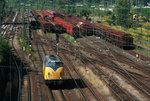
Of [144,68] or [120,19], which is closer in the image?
[144,68]

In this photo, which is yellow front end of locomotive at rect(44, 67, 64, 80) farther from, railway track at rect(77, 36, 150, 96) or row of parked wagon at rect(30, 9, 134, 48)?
row of parked wagon at rect(30, 9, 134, 48)

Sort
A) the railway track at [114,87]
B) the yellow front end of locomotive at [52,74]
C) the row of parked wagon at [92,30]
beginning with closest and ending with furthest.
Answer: the railway track at [114,87] < the yellow front end of locomotive at [52,74] < the row of parked wagon at [92,30]

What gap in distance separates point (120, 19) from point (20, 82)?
44.4 m

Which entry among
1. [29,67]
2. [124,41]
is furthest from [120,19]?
[29,67]

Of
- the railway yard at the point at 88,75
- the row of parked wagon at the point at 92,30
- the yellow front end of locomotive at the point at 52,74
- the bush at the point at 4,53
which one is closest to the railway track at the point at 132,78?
the railway yard at the point at 88,75

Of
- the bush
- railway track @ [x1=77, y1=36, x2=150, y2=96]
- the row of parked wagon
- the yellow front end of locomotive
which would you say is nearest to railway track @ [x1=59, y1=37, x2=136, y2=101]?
railway track @ [x1=77, y1=36, x2=150, y2=96]

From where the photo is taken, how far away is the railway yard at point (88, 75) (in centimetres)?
2003

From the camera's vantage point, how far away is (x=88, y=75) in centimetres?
2661

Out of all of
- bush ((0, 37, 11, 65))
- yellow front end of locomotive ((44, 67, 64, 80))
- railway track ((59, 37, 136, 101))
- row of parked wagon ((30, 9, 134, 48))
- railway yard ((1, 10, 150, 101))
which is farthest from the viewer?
row of parked wagon ((30, 9, 134, 48))

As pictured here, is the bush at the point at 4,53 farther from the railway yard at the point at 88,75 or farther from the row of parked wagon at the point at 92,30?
the row of parked wagon at the point at 92,30

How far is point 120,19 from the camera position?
6212 cm

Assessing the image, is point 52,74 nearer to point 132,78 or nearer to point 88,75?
point 88,75

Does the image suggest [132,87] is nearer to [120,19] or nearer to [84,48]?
[84,48]

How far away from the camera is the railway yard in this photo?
20031 mm
